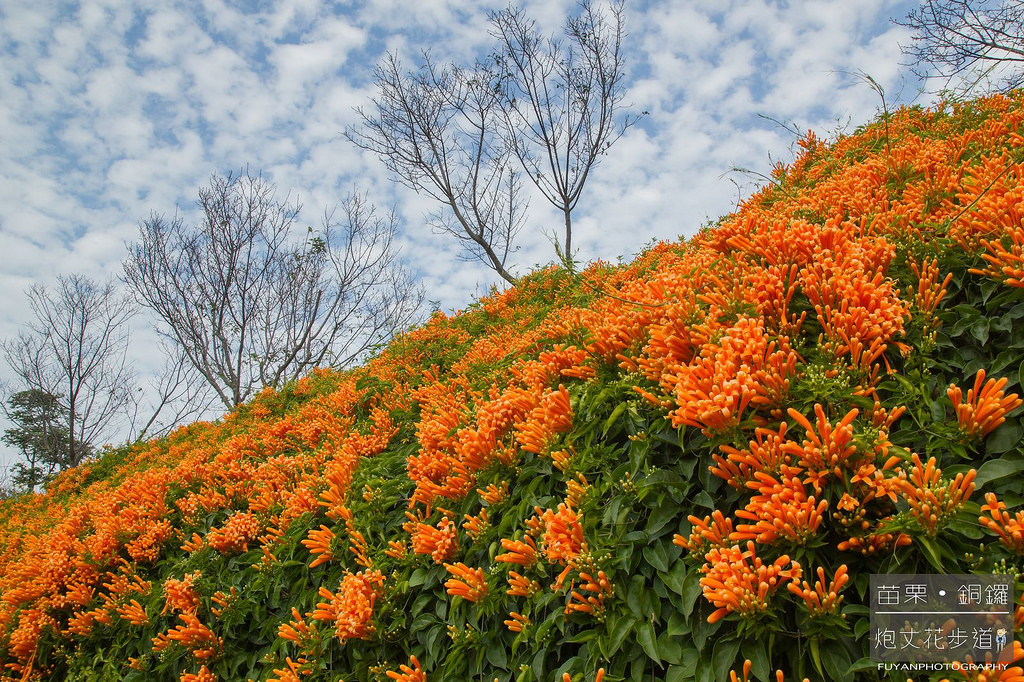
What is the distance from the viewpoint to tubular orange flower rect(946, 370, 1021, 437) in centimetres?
157

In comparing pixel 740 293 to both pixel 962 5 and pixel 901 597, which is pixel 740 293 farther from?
pixel 962 5

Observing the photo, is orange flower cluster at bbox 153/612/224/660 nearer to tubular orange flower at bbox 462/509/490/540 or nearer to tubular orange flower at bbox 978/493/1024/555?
tubular orange flower at bbox 462/509/490/540

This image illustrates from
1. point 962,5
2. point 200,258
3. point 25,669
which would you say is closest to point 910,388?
point 25,669

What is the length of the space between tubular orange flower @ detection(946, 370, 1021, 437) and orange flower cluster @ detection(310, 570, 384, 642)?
230 centimetres

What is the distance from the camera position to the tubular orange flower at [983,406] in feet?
5.14

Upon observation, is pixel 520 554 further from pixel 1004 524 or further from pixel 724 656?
pixel 1004 524

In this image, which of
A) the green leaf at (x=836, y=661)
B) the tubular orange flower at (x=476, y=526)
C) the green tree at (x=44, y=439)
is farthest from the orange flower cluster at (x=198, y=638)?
the green tree at (x=44, y=439)

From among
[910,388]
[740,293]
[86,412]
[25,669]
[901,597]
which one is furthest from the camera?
[86,412]

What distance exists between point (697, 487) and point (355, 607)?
1.56 meters

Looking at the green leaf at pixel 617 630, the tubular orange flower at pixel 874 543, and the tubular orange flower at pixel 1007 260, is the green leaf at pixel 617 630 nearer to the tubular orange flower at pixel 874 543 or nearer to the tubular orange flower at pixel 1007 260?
the tubular orange flower at pixel 874 543

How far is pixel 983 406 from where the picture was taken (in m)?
1.59

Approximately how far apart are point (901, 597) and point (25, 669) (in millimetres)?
5611

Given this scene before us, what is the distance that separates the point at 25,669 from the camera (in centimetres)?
408

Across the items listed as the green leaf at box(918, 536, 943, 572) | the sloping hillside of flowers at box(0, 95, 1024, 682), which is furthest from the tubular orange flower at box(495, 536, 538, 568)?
the green leaf at box(918, 536, 943, 572)
